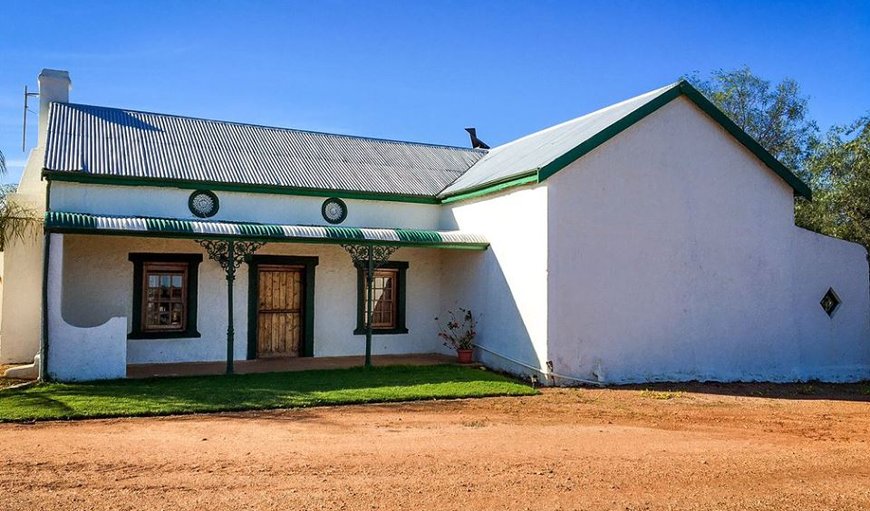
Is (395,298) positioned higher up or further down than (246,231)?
further down

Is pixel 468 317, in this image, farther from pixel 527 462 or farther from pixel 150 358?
pixel 527 462

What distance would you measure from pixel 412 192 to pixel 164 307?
584cm

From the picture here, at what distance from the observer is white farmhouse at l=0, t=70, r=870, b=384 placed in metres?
12.7

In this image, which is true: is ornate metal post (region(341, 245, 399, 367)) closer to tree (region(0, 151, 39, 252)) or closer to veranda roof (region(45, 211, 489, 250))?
veranda roof (region(45, 211, 489, 250))

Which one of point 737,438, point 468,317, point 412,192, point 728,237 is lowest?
point 737,438

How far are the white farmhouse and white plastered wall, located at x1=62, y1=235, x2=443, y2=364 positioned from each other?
4cm

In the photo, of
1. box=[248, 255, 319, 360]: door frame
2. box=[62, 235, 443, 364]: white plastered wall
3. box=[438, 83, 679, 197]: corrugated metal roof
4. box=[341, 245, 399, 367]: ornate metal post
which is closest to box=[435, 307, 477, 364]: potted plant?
box=[62, 235, 443, 364]: white plastered wall

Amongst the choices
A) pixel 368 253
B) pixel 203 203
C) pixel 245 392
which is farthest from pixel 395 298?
pixel 245 392

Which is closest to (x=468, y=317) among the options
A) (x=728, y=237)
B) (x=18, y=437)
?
(x=728, y=237)

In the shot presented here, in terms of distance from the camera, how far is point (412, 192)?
16.0m

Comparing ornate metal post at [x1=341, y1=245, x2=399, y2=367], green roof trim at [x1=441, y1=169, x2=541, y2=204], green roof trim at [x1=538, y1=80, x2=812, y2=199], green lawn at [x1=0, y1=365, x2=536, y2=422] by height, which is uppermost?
green roof trim at [x1=538, y1=80, x2=812, y2=199]

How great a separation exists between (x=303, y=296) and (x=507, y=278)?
443cm

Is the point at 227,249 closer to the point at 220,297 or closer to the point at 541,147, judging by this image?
the point at 220,297

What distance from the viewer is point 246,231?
12.7 m
